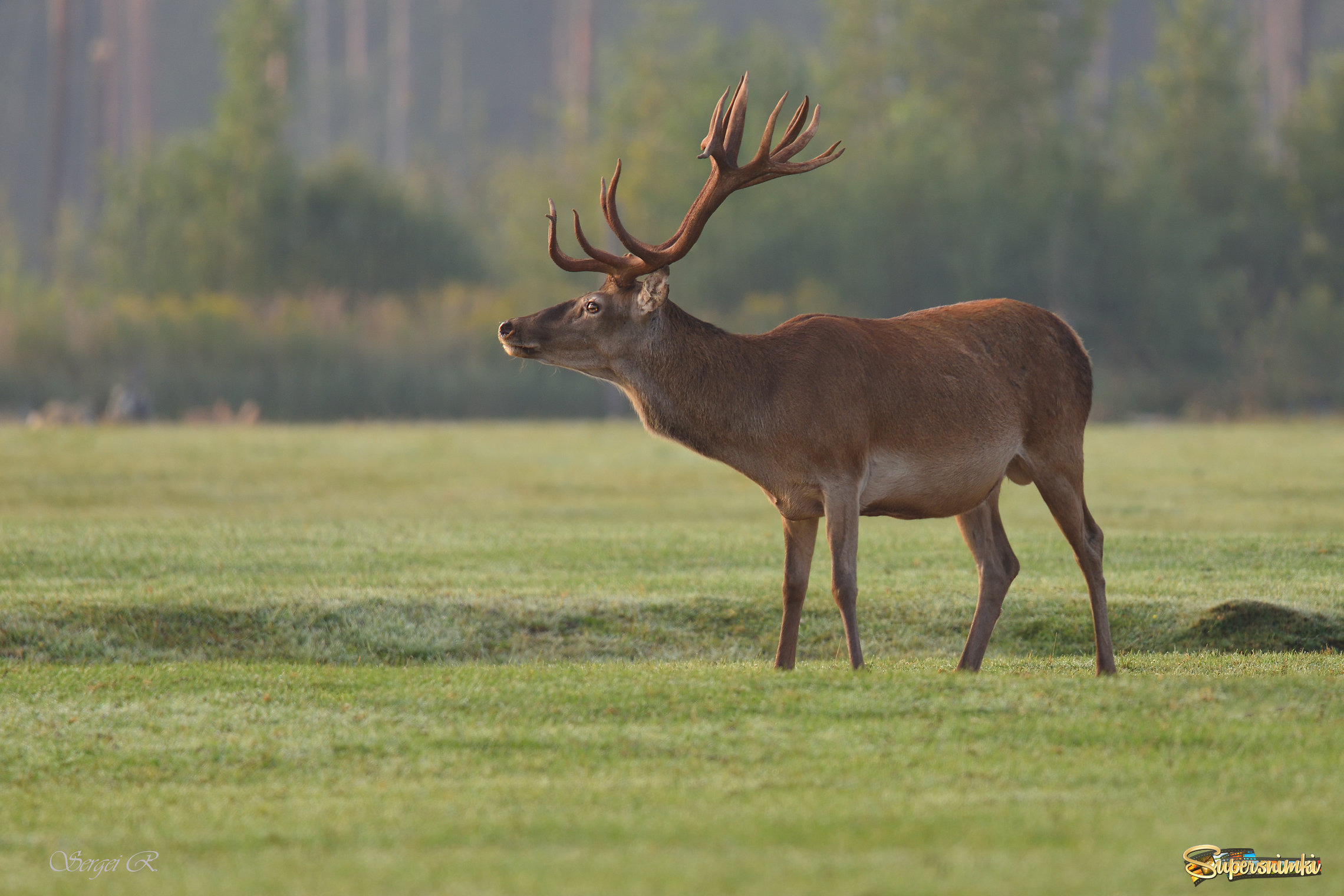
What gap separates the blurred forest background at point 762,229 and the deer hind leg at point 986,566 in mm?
25128

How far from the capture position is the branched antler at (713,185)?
30.2ft

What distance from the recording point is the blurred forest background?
118ft

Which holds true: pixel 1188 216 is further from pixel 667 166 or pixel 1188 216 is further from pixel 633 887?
pixel 633 887

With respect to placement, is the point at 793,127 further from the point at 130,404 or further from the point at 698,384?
the point at 130,404

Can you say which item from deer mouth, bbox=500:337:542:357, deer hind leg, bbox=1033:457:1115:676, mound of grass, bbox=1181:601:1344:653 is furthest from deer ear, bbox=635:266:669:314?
mound of grass, bbox=1181:601:1344:653

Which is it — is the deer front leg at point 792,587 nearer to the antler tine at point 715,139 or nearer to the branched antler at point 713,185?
the branched antler at point 713,185

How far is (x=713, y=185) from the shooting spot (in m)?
9.54

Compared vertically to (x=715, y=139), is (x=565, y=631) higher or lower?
lower

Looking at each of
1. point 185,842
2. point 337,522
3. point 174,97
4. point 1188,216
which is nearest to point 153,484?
point 337,522

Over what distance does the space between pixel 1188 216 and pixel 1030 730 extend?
127ft

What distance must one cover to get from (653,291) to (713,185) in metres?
0.79

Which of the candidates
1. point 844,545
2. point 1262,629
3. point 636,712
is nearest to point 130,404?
point 1262,629

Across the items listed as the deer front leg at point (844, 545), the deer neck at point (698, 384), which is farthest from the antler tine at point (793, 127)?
the deer front leg at point (844, 545)
